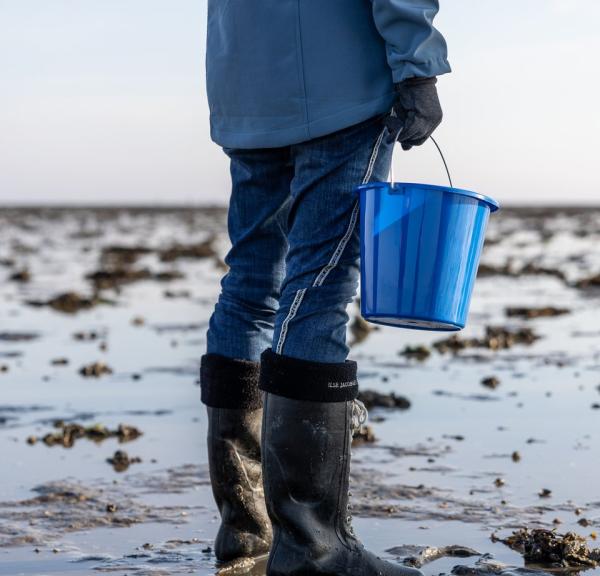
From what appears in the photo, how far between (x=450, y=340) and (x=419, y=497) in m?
4.08

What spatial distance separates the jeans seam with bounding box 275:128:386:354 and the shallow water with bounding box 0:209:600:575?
0.76 metres

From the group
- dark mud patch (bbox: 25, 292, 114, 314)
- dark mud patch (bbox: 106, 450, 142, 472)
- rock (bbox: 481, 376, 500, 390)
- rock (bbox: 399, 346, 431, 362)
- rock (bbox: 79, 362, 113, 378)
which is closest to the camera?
dark mud patch (bbox: 106, 450, 142, 472)

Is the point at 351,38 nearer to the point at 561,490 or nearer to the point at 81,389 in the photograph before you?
the point at 561,490

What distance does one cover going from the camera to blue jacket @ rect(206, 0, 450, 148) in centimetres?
293

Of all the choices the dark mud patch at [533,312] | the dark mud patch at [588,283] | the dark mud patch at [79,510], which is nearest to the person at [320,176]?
the dark mud patch at [79,510]

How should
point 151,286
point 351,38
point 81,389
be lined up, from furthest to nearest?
point 151,286 → point 81,389 → point 351,38

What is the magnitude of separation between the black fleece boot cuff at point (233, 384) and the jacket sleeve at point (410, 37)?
0.99 meters

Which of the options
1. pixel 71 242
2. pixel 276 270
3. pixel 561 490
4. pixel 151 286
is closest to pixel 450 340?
pixel 561 490

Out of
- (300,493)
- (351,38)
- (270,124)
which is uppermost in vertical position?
(351,38)

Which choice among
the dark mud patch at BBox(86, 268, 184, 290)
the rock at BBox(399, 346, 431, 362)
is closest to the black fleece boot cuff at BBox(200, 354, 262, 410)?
the rock at BBox(399, 346, 431, 362)

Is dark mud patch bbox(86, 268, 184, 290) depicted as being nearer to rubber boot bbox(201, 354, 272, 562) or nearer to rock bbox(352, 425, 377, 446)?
rock bbox(352, 425, 377, 446)

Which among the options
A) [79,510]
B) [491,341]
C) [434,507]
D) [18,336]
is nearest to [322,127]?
[434,507]

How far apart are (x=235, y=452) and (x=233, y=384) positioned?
20 centimetres

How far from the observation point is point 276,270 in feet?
11.2
